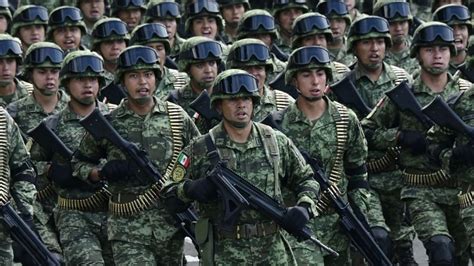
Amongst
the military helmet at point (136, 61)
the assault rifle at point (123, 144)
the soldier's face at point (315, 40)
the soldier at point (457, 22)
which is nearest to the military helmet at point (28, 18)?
the soldier's face at point (315, 40)

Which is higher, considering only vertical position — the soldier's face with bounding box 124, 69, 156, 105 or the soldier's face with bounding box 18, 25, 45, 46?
the soldier's face with bounding box 18, 25, 45, 46

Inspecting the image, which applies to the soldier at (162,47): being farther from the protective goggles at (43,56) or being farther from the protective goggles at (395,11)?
the protective goggles at (395,11)

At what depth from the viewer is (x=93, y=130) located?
53.1 feet

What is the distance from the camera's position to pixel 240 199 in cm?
1435

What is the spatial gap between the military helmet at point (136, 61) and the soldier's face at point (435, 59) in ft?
8.66

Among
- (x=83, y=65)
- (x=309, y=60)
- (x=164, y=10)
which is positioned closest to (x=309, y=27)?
(x=164, y=10)

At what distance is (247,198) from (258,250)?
1.44 ft

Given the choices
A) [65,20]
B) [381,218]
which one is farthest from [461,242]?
[65,20]

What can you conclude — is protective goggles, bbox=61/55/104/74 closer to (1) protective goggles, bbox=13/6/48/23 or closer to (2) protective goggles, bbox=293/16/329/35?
(2) protective goggles, bbox=293/16/329/35

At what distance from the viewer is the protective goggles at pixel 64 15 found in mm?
21761

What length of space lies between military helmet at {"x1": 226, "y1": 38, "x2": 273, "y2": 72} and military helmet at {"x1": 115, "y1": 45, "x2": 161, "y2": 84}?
1.16 metres

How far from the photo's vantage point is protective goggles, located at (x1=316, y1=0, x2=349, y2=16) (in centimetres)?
2220

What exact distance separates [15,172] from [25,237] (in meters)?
0.55

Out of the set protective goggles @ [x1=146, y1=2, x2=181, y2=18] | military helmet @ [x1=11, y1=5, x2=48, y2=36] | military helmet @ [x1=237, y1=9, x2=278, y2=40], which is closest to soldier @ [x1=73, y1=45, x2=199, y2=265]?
military helmet @ [x1=237, y1=9, x2=278, y2=40]
